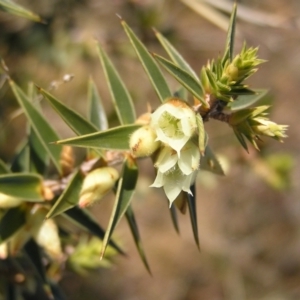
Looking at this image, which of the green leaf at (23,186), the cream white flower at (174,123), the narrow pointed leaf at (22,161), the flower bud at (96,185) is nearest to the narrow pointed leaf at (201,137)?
the cream white flower at (174,123)

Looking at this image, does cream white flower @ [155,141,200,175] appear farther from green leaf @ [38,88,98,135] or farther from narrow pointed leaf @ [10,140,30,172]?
narrow pointed leaf @ [10,140,30,172]

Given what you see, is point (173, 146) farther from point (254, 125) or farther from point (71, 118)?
point (71, 118)

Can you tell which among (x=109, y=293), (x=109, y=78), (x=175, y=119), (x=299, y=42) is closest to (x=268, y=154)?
(x=109, y=78)

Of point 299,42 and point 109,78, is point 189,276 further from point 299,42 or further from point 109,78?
point 109,78

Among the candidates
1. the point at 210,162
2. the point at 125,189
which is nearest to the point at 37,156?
the point at 125,189

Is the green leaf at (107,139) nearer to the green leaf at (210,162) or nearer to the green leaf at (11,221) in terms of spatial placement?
the green leaf at (210,162)
